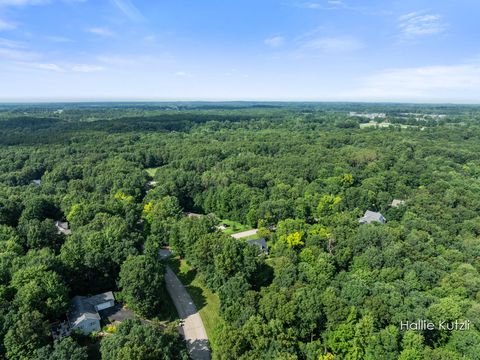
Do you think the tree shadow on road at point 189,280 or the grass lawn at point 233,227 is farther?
the grass lawn at point 233,227

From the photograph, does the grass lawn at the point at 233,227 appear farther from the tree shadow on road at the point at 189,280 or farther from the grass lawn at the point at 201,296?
the tree shadow on road at the point at 189,280

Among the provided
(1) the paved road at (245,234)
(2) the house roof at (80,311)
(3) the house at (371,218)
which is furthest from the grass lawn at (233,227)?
(2) the house roof at (80,311)

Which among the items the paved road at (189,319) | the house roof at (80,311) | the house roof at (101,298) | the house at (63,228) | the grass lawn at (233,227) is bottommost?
the paved road at (189,319)

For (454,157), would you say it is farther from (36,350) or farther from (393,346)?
(36,350)

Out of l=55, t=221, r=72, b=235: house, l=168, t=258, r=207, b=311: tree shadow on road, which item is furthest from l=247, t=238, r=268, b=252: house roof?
l=55, t=221, r=72, b=235: house

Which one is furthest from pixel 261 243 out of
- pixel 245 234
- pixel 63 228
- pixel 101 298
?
pixel 63 228

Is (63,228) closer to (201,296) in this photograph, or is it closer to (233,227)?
(201,296)

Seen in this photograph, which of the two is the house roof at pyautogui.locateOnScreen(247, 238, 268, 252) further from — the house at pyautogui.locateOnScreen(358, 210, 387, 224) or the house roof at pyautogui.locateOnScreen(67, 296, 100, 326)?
the house roof at pyautogui.locateOnScreen(67, 296, 100, 326)
